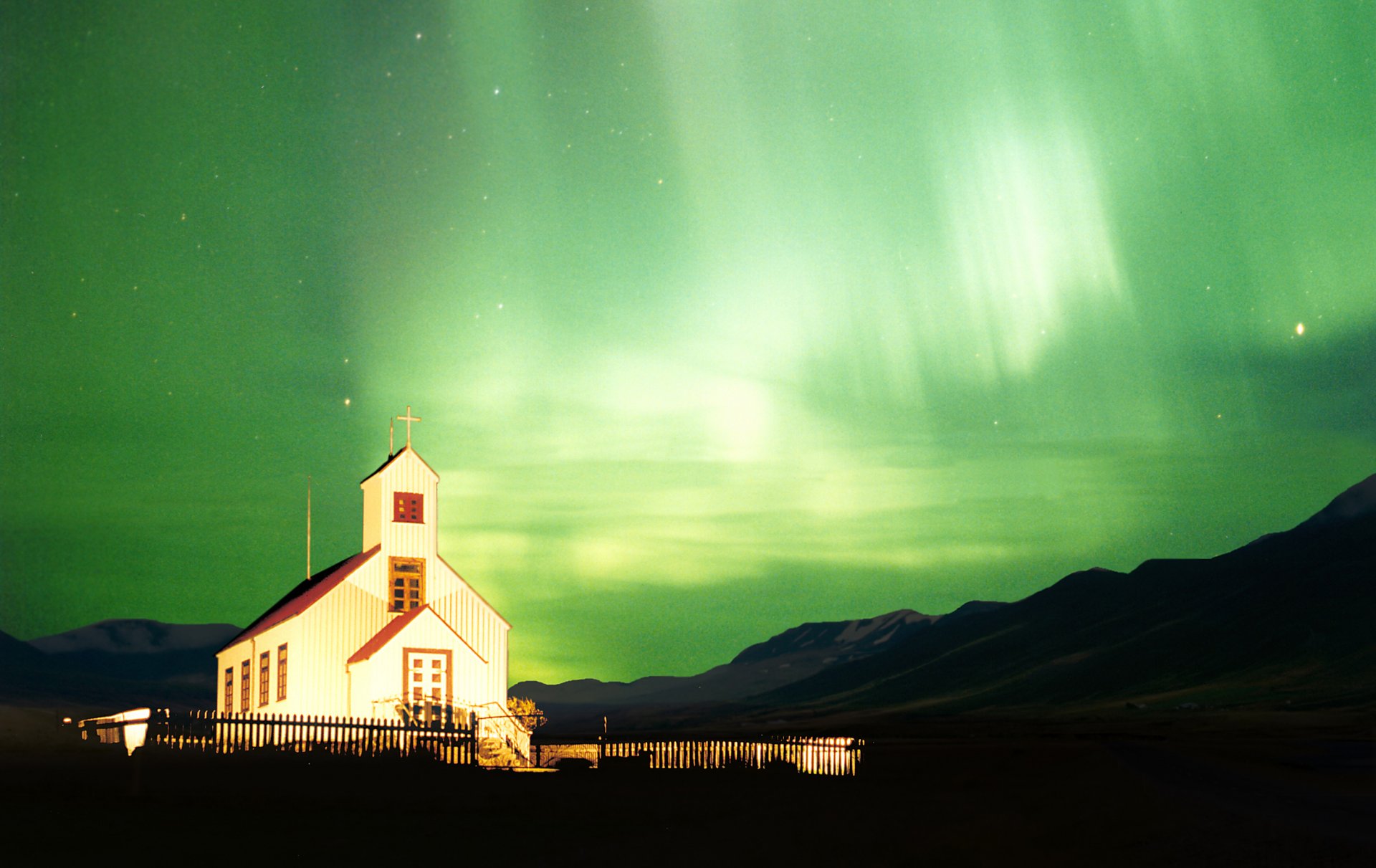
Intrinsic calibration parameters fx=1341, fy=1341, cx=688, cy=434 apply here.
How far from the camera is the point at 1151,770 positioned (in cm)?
2625

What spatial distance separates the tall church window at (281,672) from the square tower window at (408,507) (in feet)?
15.2

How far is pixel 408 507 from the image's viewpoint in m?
38.2

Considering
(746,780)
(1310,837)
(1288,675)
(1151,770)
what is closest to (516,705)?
(746,780)

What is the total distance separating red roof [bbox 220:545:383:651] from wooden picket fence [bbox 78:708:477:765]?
6806 millimetres

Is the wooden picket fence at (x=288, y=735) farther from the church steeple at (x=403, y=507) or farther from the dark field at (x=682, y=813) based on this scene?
the church steeple at (x=403, y=507)

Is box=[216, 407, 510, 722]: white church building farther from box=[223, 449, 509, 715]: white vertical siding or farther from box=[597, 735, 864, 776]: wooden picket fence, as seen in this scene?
box=[597, 735, 864, 776]: wooden picket fence

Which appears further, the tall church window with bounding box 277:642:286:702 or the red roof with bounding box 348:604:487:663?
the tall church window with bounding box 277:642:286:702

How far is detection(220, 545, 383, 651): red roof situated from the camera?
3597cm

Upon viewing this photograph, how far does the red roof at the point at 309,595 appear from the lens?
3597 cm

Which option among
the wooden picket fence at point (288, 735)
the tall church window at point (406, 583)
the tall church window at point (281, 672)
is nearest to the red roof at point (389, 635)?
the tall church window at point (406, 583)

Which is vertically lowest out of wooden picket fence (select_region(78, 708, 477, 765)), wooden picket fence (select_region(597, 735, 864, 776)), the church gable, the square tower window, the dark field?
the dark field

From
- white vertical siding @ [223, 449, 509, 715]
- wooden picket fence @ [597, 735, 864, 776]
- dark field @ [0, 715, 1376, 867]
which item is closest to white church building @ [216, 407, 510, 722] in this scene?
white vertical siding @ [223, 449, 509, 715]

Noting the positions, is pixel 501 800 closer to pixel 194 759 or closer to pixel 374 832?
pixel 374 832

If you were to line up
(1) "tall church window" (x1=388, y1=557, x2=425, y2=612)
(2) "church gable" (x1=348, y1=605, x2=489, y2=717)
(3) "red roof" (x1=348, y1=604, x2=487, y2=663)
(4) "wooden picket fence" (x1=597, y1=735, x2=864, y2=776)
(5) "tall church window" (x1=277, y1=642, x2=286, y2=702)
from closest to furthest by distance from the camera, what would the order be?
1. (4) "wooden picket fence" (x1=597, y1=735, x2=864, y2=776)
2. (2) "church gable" (x1=348, y1=605, x2=489, y2=717)
3. (3) "red roof" (x1=348, y1=604, x2=487, y2=663)
4. (5) "tall church window" (x1=277, y1=642, x2=286, y2=702)
5. (1) "tall church window" (x1=388, y1=557, x2=425, y2=612)
